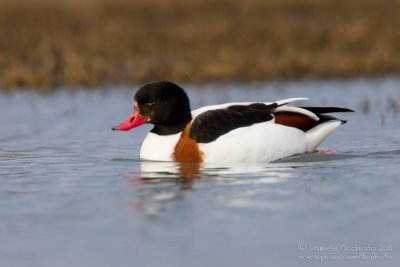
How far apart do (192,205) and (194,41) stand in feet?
47.8

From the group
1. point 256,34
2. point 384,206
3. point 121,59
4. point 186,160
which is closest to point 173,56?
point 121,59

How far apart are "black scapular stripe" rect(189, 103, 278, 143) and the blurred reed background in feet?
27.8

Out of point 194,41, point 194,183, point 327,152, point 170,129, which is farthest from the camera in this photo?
point 194,41

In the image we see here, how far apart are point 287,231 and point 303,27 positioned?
16492 millimetres

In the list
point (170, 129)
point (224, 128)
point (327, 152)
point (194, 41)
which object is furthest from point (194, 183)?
point (194, 41)

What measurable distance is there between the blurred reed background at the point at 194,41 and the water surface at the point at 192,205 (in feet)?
20.1

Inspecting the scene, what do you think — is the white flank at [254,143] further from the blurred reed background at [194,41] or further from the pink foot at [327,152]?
the blurred reed background at [194,41]

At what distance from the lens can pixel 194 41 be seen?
21.7 m

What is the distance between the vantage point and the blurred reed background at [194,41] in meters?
18.4

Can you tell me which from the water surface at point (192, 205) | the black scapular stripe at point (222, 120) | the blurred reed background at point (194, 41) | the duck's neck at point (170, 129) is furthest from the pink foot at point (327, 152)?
the blurred reed background at point (194, 41)

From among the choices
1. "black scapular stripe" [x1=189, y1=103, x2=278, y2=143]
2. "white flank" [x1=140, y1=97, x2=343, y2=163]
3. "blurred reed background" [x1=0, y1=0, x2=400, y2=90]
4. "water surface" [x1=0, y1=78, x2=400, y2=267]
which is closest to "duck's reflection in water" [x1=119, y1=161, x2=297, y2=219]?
"water surface" [x1=0, y1=78, x2=400, y2=267]

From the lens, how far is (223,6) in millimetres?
27375

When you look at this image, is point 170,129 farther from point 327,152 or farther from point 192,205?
point 192,205

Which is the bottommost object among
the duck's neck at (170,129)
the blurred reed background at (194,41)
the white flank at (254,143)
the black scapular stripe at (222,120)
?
the white flank at (254,143)
